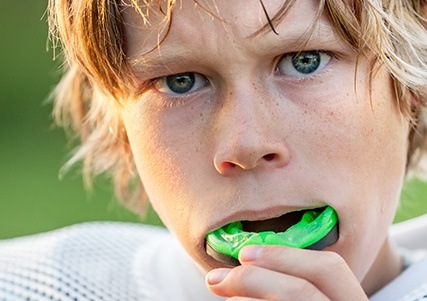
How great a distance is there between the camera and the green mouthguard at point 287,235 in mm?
1249

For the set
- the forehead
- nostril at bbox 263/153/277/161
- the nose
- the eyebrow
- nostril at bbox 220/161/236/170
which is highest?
the forehead

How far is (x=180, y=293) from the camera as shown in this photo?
153cm

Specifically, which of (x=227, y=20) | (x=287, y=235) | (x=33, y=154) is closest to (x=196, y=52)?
(x=227, y=20)

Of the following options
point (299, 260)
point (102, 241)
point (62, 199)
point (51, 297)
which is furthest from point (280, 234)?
point (62, 199)

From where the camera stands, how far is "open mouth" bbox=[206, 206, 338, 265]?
4.12 feet

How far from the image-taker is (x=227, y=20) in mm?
1287

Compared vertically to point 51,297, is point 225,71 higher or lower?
higher

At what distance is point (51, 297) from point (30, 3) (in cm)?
438

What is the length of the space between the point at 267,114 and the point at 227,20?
13cm

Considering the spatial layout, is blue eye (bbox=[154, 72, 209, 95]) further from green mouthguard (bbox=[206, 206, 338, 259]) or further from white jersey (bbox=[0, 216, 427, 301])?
white jersey (bbox=[0, 216, 427, 301])

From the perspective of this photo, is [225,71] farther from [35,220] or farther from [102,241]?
[35,220]

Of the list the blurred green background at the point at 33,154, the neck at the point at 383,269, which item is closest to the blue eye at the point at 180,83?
the neck at the point at 383,269

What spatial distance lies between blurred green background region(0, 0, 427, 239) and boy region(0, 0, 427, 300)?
1347 millimetres

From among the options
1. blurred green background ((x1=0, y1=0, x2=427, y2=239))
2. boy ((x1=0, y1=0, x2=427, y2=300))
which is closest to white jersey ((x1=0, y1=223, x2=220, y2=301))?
boy ((x1=0, y1=0, x2=427, y2=300))
